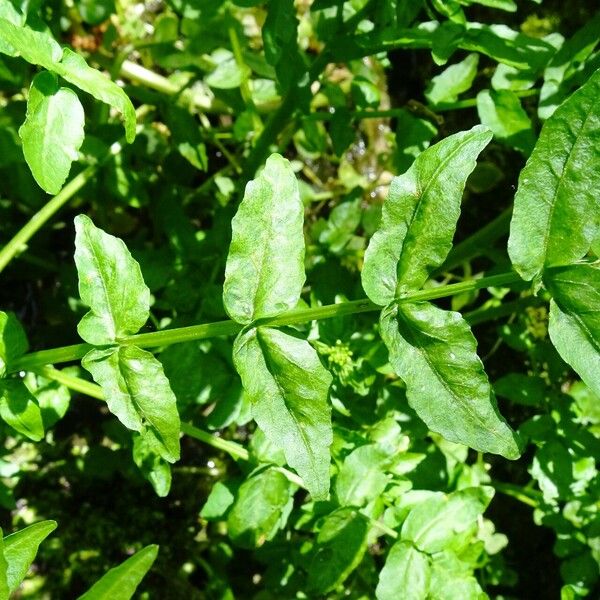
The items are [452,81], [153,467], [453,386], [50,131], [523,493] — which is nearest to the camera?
[453,386]

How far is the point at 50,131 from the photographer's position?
1.10m

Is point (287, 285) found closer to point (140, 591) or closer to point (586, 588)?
point (586, 588)

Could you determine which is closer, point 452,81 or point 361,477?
point 361,477

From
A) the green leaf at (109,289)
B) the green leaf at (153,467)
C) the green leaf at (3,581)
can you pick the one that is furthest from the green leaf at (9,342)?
the green leaf at (3,581)

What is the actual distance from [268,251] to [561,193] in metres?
0.38

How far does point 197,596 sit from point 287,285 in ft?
4.51

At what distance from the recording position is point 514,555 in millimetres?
2217

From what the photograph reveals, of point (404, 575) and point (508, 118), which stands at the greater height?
point (508, 118)

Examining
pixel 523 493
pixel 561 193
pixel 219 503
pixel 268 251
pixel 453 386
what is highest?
pixel 561 193

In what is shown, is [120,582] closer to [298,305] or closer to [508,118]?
[298,305]

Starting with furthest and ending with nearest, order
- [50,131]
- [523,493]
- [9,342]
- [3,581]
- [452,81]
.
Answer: [523,493] → [452,81] → [9,342] → [50,131] → [3,581]

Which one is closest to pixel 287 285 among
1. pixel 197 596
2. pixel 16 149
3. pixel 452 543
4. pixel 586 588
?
pixel 452 543

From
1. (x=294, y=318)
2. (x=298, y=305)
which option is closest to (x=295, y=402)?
(x=294, y=318)

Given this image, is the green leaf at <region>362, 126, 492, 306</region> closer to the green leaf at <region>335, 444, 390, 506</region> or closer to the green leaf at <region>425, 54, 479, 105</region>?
the green leaf at <region>335, 444, 390, 506</region>
